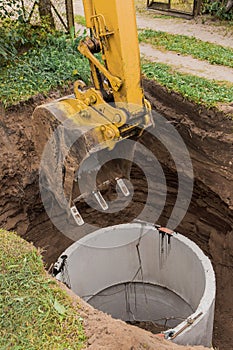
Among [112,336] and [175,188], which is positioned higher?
[112,336]

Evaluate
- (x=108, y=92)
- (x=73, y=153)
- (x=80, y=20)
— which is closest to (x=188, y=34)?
(x=80, y=20)

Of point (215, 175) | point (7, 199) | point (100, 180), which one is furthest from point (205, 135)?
point (7, 199)

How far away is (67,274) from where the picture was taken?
6.45m

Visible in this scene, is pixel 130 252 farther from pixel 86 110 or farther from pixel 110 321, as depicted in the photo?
pixel 110 321

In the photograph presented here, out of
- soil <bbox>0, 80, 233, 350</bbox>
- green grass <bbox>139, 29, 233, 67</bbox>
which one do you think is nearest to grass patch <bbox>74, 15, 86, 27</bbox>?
green grass <bbox>139, 29, 233, 67</bbox>

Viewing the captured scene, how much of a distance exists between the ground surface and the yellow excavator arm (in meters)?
1.28

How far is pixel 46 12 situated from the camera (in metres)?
9.25

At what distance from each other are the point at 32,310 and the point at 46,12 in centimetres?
753

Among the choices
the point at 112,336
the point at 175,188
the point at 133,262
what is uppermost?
the point at 112,336

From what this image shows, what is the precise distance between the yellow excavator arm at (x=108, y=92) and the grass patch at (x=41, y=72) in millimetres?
2019

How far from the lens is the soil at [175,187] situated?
6.52 m

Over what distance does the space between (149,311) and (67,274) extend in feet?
6.32

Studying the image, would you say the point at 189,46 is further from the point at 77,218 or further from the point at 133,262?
the point at 77,218

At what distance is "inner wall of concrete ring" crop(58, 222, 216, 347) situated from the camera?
254 inches
